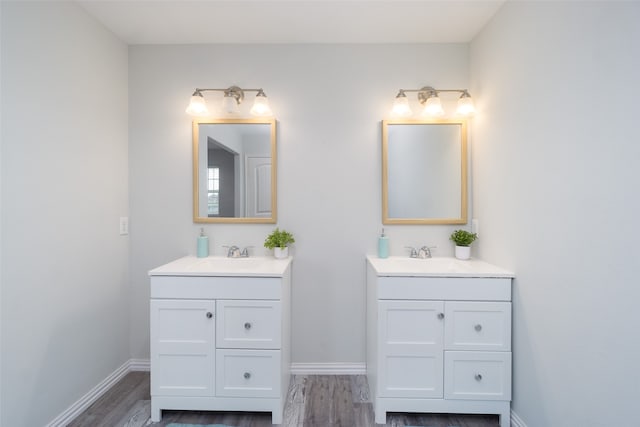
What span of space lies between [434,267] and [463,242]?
1.22ft

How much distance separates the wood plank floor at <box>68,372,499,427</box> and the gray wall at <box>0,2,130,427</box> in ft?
0.57

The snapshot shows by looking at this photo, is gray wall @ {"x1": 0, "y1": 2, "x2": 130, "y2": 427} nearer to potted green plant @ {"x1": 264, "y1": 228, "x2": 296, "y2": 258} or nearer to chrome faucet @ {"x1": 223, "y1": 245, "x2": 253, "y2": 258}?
chrome faucet @ {"x1": 223, "y1": 245, "x2": 253, "y2": 258}

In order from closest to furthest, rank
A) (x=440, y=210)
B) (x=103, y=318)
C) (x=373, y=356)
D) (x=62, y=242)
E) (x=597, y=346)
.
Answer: (x=597, y=346)
(x=62, y=242)
(x=373, y=356)
(x=103, y=318)
(x=440, y=210)

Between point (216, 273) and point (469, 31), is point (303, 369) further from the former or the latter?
point (469, 31)

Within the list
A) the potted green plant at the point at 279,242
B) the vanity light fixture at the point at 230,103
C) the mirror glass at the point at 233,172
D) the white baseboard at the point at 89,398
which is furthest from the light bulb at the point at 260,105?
the white baseboard at the point at 89,398

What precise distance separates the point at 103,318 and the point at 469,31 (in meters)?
2.99

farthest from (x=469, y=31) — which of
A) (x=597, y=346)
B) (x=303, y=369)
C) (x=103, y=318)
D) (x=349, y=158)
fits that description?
(x=103, y=318)

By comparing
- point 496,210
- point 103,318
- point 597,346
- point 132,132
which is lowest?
point 103,318

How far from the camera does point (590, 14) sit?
4.00 feet

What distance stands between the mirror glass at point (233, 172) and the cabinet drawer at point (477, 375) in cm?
140

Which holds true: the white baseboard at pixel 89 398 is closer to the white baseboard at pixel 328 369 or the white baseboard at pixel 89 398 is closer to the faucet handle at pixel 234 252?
the faucet handle at pixel 234 252

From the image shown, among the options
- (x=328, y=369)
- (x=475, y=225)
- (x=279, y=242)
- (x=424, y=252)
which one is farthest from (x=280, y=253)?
(x=475, y=225)

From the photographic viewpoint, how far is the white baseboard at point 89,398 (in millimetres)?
1678

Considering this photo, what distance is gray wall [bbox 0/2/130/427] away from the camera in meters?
1.43
